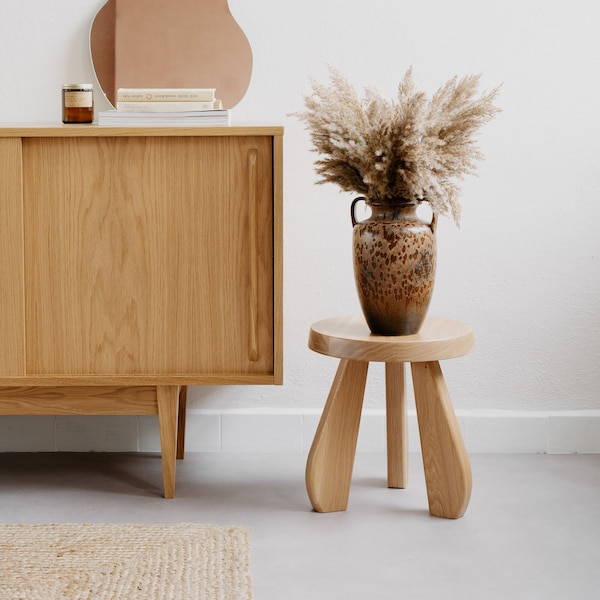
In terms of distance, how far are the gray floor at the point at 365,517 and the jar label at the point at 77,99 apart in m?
0.97

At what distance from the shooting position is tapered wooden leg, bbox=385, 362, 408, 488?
7.22 ft

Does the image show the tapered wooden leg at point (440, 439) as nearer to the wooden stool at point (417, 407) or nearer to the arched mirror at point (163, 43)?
the wooden stool at point (417, 407)

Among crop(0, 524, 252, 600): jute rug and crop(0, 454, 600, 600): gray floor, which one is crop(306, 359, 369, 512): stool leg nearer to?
crop(0, 454, 600, 600): gray floor

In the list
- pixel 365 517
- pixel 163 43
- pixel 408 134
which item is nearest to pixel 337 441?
pixel 365 517

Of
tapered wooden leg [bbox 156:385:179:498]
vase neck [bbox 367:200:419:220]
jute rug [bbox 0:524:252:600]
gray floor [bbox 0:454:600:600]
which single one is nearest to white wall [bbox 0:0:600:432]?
gray floor [bbox 0:454:600:600]

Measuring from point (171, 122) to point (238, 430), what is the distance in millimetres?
988

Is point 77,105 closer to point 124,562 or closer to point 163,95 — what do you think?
point 163,95

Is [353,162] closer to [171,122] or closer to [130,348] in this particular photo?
[171,122]

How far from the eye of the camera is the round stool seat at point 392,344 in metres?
1.89

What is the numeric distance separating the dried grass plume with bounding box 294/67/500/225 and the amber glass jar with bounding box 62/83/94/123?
1.84 feet

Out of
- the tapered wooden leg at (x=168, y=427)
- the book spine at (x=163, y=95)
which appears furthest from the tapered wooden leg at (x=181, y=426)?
the book spine at (x=163, y=95)

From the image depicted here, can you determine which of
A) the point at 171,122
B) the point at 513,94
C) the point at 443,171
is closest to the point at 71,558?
the point at 171,122

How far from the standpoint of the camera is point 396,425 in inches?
87.7

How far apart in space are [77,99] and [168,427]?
84 centimetres
